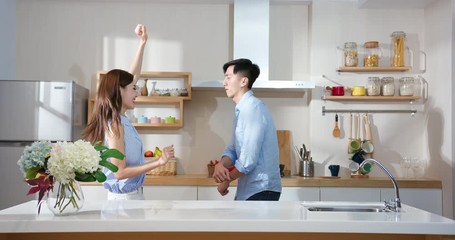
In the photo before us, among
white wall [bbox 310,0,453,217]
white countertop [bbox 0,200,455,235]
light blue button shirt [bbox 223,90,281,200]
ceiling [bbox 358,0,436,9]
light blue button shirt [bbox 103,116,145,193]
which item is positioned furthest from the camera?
white wall [bbox 310,0,453,217]

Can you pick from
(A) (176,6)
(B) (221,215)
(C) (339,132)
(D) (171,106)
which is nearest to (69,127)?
(D) (171,106)

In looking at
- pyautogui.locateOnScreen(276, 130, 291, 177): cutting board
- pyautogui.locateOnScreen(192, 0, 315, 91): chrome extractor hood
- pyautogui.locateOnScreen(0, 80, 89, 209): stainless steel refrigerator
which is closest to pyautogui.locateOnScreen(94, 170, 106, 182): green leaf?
pyautogui.locateOnScreen(0, 80, 89, 209): stainless steel refrigerator

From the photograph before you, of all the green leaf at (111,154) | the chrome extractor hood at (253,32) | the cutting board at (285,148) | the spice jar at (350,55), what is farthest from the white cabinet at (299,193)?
the green leaf at (111,154)

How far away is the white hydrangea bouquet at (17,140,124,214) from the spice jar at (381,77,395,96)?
3421 mm

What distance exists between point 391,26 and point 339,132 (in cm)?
110

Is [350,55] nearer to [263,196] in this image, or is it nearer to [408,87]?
[408,87]

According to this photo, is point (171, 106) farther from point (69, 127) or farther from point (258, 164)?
point (258, 164)

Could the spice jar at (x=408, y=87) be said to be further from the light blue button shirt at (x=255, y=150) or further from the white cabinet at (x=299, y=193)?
the light blue button shirt at (x=255, y=150)

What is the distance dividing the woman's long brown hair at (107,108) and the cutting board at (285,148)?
102 inches

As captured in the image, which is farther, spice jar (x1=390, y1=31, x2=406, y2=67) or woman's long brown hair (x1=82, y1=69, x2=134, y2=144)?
spice jar (x1=390, y1=31, x2=406, y2=67)

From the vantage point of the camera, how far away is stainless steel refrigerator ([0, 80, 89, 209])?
182 inches

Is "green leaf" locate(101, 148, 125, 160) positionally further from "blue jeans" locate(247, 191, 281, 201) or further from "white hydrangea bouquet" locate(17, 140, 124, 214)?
"blue jeans" locate(247, 191, 281, 201)

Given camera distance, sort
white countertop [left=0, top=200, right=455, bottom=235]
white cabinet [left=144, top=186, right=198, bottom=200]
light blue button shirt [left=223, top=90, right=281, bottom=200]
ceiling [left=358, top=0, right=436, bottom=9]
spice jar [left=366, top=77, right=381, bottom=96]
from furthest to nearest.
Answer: spice jar [left=366, top=77, right=381, bottom=96] → ceiling [left=358, top=0, right=436, bottom=9] → white cabinet [left=144, top=186, right=198, bottom=200] → light blue button shirt [left=223, top=90, right=281, bottom=200] → white countertop [left=0, top=200, right=455, bottom=235]

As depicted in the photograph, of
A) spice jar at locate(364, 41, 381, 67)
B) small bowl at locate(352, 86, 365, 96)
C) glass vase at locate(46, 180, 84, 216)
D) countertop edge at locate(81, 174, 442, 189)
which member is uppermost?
spice jar at locate(364, 41, 381, 67)
